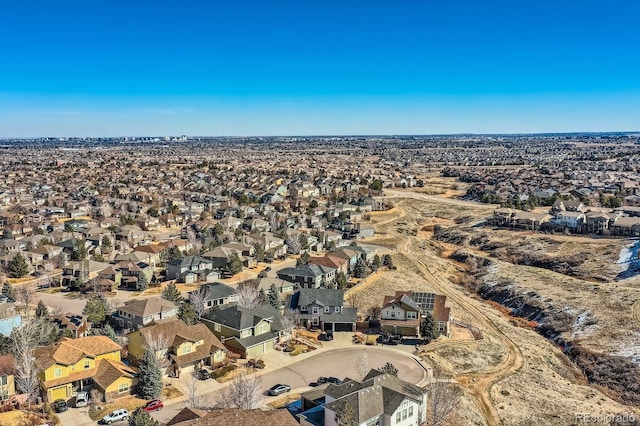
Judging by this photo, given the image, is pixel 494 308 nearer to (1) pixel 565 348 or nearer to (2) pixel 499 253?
(1) pixel 565 348

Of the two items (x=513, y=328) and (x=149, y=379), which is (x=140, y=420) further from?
(x=513, y=328)

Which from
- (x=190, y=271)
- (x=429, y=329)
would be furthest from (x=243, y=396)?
(x=190, y=271)

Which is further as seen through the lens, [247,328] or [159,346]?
[247,328]

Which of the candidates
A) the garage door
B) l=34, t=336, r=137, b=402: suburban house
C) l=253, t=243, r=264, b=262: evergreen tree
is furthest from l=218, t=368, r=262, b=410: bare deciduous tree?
l=253, t=243, r=264, b=262: evergreen tree

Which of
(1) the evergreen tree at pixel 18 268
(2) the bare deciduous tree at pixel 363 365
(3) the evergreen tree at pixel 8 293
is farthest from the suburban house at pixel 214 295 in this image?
(1) the evergreen tree at pixel 18 268

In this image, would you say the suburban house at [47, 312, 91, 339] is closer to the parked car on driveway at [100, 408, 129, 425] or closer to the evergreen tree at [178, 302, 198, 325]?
the evergreen tree at [178, 302, 198, 325]

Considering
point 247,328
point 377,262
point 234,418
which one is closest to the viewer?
point 234,418
